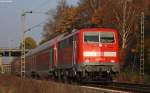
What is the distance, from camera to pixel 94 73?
29953 millimetres

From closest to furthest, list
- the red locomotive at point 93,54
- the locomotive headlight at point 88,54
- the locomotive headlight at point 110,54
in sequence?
the red locomotive at point 93,54 → the locomotive headlight at point 88,54 → the locomotive headlight at point 110,54

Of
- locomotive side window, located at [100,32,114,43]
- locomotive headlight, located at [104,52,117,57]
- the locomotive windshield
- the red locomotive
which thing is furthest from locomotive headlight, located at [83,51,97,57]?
locomotive side window, located at [100,32,114,43]

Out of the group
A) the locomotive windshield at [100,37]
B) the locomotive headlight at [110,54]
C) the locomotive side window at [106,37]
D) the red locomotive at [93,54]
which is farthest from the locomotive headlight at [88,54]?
the locomotive side window at [106,37]

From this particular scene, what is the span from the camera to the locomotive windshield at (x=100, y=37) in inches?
1194

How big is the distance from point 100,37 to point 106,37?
42cm

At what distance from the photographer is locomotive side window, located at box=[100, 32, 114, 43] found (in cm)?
3036

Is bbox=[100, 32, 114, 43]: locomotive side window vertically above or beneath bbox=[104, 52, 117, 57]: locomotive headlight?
above

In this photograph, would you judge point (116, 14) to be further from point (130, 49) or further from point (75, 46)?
point (75, 46)

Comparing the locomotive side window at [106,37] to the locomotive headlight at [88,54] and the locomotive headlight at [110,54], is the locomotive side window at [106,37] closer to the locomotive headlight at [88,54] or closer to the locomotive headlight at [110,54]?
the locomotive headlight at [110,54]

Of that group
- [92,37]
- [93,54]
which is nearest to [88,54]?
[93,54]

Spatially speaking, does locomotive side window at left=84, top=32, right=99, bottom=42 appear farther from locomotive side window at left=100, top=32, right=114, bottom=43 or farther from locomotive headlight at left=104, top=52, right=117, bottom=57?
locomotive headlight at left=104, top=52, right=117, bottom=57

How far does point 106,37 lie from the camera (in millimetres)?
30484

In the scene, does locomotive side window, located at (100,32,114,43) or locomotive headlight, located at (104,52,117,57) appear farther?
locomotive side window, located at (100,32,114,43)

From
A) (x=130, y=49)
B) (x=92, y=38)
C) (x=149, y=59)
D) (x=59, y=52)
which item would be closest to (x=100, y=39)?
(x=92, y=38)
